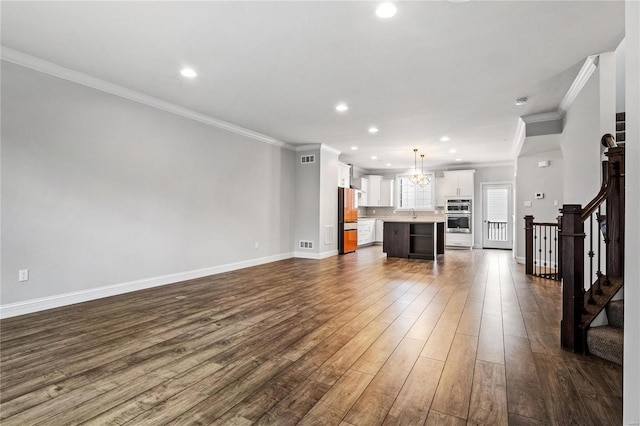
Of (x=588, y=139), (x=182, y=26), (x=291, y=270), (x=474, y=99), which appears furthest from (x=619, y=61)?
(x=291, y=270)

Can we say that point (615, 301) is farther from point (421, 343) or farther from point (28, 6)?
point (28, 6)

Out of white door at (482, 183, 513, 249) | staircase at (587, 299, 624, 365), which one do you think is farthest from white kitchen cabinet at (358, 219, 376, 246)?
staircase at (587, 299, 624, 365)

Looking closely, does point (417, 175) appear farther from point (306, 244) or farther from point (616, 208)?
point (616, 208)

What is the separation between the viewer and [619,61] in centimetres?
322

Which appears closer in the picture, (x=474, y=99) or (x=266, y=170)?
(x=474, y=99)

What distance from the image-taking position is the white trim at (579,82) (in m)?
3.33

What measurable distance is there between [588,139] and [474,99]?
4.83 feet

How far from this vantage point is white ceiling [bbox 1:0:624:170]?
258 centimetres

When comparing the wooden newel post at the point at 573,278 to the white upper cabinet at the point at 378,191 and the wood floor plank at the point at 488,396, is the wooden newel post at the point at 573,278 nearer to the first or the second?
the wood floor plank at the point at 488,396

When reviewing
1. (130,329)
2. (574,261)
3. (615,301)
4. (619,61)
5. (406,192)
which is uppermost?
(619,61)

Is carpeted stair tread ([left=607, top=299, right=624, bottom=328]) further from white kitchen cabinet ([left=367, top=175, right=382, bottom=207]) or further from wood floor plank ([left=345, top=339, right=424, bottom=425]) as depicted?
white kitchen cabinet ([left=367, top=175, right=382, bottom=207])

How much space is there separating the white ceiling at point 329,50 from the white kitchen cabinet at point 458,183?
5132mm

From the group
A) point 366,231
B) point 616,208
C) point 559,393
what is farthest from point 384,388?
point 366,231

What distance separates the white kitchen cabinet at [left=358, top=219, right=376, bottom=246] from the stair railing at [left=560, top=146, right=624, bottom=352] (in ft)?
24.5
